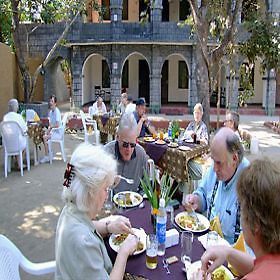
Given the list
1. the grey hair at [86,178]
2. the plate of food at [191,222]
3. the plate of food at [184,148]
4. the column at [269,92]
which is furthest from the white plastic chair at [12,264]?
the column at [269,92]

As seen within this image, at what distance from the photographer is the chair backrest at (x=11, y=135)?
22.6 feet

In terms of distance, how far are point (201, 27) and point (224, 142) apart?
5761 millimetres

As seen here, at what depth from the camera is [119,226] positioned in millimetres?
2252

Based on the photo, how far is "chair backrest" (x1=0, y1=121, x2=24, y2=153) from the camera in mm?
6875

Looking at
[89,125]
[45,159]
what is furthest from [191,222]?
[89,125]

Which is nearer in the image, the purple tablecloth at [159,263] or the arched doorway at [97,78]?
the purple tablecloth at [159,263]

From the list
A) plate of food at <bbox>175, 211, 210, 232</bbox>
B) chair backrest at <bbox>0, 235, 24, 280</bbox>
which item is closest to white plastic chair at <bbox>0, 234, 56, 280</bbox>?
chair backrest at <bbox>0, 235, 24, 280</bbox>

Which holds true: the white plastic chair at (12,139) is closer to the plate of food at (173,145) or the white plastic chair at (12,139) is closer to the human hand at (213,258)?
the plate of food at (173,145)

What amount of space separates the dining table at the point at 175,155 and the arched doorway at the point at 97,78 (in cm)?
1316

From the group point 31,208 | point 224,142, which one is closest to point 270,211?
point 224,142

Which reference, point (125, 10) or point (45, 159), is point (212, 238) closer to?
point (45, 159)

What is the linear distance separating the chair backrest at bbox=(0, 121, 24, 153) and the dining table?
2232 mm

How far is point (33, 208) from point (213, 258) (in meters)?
3.99

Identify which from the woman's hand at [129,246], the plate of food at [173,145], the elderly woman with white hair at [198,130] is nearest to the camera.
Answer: the woman's hand at [129,246]
